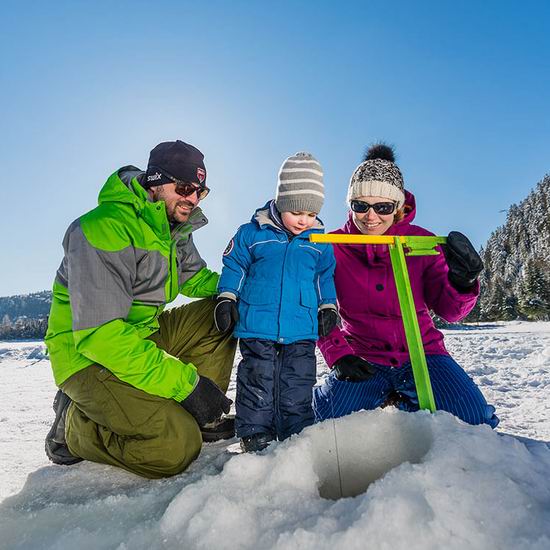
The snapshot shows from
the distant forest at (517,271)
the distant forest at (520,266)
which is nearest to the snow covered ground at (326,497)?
the distant forest at (517,271)

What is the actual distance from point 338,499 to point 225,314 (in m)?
1.25

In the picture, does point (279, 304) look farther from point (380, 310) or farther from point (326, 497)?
point (326, 497)

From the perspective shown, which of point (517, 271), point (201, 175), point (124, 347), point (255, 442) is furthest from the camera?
point (517, 271)

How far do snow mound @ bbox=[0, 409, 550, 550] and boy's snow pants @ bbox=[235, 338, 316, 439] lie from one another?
0.58 metres

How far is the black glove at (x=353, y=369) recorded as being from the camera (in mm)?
2572

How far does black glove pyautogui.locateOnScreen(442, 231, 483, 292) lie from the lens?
2.08m

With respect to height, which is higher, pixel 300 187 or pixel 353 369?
pixel 300 187

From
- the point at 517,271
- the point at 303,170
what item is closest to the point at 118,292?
the point at 303,170

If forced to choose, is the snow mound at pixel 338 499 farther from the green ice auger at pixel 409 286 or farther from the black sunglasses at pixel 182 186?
the black sunglasses at pixel 182 186

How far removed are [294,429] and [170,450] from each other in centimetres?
78

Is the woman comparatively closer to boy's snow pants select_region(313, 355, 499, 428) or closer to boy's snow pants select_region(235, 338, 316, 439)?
boy's snow pants select_region(313, 355, 499, 428)

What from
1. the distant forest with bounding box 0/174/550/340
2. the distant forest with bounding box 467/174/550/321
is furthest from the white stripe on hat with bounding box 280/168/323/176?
the distant forest with bounding box 467/174/550/321

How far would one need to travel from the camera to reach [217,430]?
8.59ft

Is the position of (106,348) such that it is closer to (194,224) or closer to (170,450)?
(170,450)
